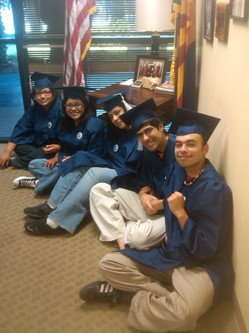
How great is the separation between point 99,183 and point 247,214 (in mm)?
1137

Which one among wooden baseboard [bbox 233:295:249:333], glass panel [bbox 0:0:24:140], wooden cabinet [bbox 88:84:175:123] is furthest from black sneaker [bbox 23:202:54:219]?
glass panel [bbox 0:0:24:140]

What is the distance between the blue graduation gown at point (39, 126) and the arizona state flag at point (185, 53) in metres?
1.16

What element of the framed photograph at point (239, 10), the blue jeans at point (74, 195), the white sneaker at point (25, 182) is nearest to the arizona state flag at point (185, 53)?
the blue jeans at point (74, 195)

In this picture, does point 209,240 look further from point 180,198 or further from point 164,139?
point 164,139

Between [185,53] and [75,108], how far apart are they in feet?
3.00

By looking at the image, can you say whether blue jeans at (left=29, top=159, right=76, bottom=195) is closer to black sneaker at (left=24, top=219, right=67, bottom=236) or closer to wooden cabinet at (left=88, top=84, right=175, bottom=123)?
black sneaker at (left=24, top=219, right=67, bottom=236)

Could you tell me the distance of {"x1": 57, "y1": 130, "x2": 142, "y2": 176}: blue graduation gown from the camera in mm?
2232

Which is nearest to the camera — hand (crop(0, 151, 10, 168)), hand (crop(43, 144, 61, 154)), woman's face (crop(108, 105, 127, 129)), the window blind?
woman's face (crop(108, 105, 127, 129))

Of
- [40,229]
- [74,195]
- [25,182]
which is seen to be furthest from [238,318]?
[25,182]

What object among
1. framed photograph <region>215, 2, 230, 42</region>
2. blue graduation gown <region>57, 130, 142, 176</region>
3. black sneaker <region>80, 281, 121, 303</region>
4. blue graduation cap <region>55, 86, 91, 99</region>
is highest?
framed photograph <region>215, 2, 230, 42</region>

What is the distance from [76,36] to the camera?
3.17 meters

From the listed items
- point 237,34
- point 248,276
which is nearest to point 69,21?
point 237,34

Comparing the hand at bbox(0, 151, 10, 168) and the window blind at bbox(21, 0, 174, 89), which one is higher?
the window blind at bbox(21, 0, 174, 89)

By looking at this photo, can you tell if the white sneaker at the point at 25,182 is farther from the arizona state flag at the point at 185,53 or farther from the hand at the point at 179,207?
the hand at the point at 179,207
